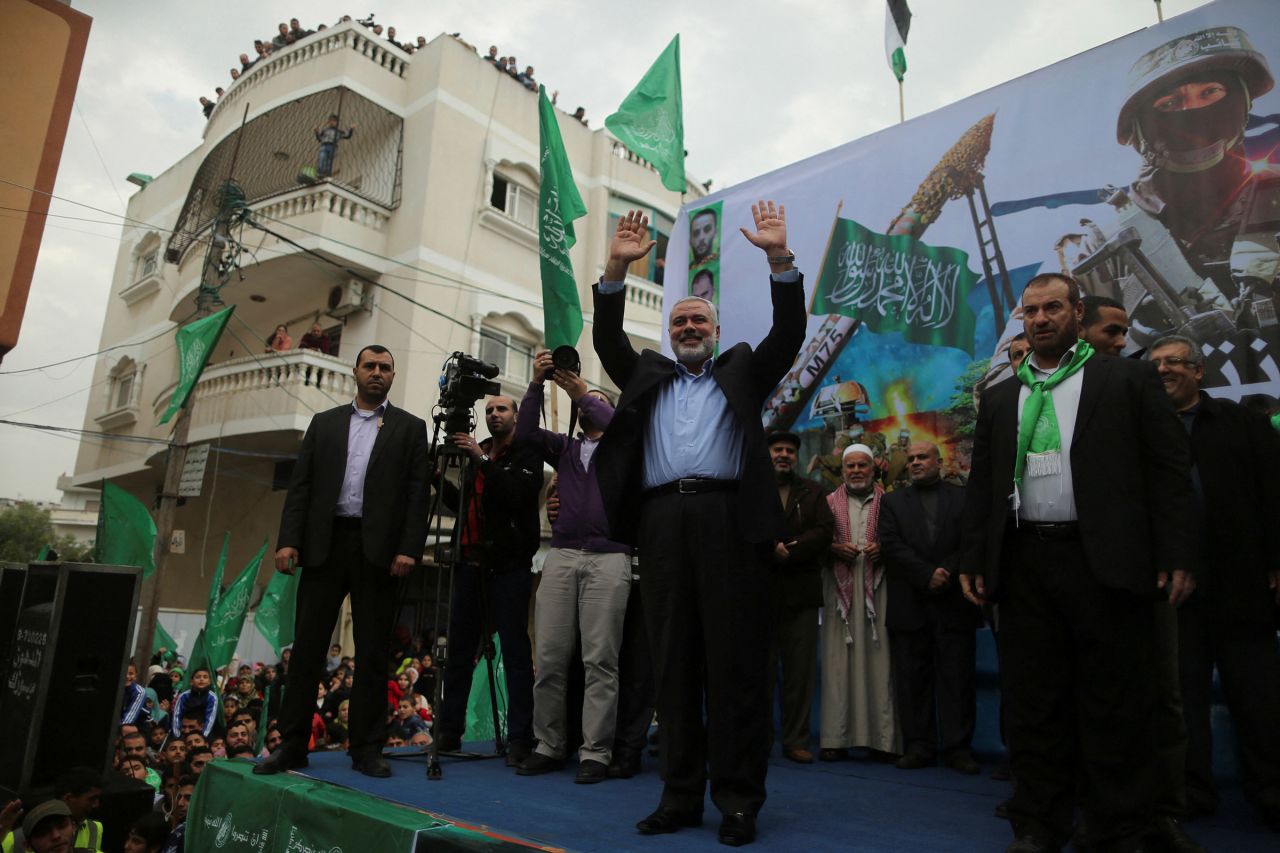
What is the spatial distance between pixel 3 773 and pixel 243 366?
35.6 feet

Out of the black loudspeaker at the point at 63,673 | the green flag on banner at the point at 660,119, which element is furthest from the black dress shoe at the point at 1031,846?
the green flag on banner at the point at 660,119

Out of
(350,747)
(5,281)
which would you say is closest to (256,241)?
(5,281)

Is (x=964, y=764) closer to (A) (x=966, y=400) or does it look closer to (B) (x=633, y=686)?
(B) (x=633, y=686)

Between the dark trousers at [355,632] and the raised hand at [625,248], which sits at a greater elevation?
the raised hand at [625,248]

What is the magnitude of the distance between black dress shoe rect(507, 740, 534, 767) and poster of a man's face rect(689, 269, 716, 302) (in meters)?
3.68

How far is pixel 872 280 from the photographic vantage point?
18.9 feet

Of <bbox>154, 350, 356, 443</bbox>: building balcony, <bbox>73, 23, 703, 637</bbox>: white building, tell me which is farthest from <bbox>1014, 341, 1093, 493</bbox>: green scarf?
<bbox>73, 23, 703, 637</bbox>: white building

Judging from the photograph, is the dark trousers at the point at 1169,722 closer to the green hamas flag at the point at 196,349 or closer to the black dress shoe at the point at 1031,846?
A: the black dress shoe at the point at 1031,846

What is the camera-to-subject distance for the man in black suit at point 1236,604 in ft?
10.4

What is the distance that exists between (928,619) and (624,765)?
1.77m

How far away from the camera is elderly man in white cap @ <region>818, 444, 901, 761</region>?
4.76 m

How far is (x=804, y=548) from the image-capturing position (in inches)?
183

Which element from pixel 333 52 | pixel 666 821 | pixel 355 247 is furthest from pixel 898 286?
pixel 333 52

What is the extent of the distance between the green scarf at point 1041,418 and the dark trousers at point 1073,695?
0.72 ft
